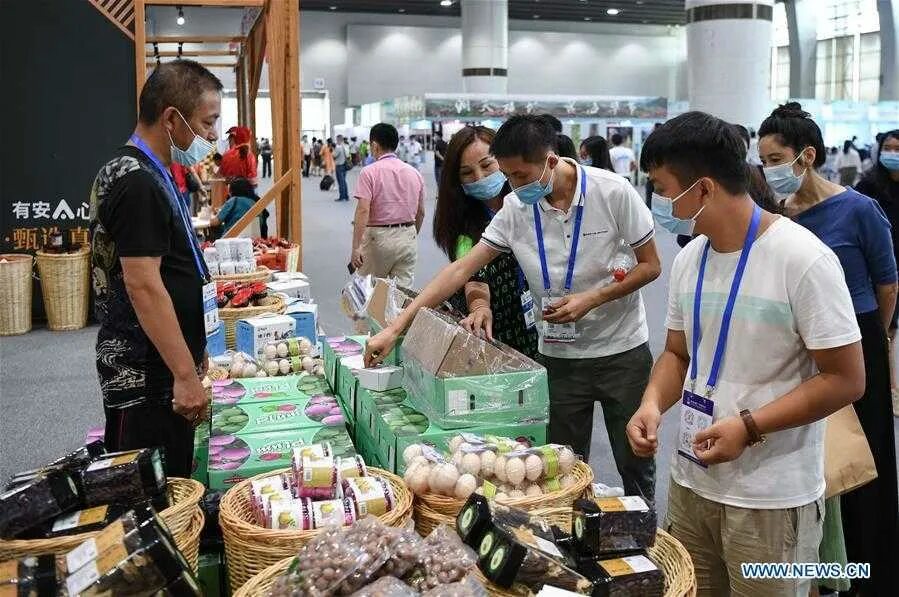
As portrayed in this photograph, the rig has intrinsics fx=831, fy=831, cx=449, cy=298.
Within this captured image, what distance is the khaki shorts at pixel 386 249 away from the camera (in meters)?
6.53

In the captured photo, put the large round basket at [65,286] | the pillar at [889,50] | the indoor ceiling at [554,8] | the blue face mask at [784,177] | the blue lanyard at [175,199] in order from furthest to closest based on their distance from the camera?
the indoor ceiling at [554,8], the pillar at [889,50], the large round basket at [65,286], the blue face mask at [784,177], the blue lanyard at [175,199]

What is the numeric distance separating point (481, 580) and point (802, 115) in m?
2.22

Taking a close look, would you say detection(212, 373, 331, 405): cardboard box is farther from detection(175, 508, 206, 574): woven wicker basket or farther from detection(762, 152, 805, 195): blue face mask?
detection(762, 152, 805, 195): blue face mask

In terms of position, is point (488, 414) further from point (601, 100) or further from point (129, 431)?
point (601, 100)

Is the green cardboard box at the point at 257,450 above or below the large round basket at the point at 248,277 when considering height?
below

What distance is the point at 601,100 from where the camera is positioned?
20500 mm

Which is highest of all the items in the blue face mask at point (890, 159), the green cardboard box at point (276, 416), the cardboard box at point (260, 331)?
the blue face mask at point (890, 159)

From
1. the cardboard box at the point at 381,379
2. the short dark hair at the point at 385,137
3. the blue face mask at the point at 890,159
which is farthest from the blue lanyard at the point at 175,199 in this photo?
the short dark hair at the point at 385,137

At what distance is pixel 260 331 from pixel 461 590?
7.69 ft

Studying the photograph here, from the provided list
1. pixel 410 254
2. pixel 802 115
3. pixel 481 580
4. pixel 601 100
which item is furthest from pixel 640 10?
pixel 481 580

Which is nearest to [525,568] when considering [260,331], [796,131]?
[796,131]

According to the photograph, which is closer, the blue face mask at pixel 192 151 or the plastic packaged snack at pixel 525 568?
the plastic packaged snack at pixel 525 568

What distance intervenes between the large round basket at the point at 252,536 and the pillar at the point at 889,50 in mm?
24974

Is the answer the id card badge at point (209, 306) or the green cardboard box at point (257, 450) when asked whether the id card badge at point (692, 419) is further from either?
the id card badge at point (209, 306)
